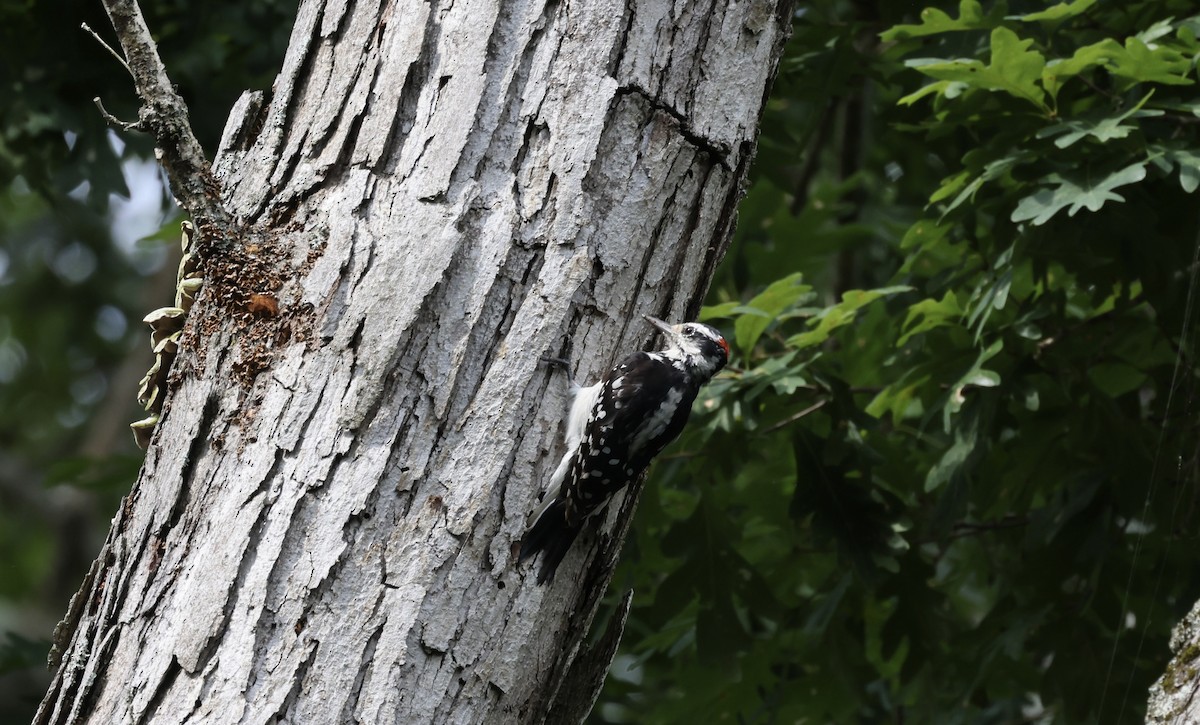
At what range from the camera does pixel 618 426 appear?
3.35m

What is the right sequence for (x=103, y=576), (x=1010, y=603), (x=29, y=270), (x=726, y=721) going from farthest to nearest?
(x=29, y=270), (x=726, y=721), (x=1010, y=603), (x=103, y=576)

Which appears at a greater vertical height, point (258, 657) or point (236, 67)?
point (236, 67)

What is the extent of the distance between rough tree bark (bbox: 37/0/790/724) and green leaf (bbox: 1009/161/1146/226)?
1.15 m

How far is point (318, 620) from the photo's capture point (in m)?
2.32

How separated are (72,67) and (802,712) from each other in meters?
4.31

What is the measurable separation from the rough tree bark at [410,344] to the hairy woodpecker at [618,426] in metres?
0.07

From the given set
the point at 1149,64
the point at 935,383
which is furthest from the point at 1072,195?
the point at 935,383

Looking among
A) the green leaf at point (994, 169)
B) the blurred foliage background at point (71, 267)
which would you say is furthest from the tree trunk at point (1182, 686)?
the blurred foliage background at point (71, 267)

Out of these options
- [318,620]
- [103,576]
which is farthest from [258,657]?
[103,576]

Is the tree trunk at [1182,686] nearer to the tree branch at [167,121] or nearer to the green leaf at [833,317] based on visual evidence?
the green leaf at [833,317]

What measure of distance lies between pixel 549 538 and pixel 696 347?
125 cm

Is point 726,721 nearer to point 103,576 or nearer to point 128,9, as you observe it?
point 103,576

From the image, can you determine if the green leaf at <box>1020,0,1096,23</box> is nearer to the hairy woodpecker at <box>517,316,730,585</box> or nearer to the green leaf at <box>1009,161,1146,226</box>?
the green leaf at <box>1009,161,1146,226</box>

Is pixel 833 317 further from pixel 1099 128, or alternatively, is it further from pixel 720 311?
pixel 1099 128
